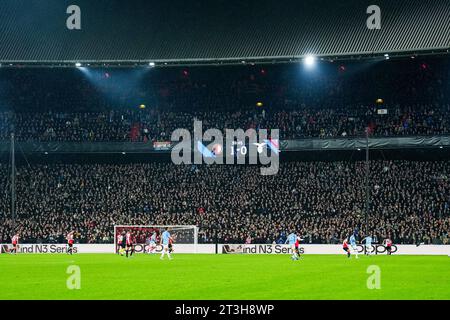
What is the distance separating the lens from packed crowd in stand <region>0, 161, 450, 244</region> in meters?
56.0

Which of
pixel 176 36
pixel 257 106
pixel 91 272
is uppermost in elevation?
pixel 176 36

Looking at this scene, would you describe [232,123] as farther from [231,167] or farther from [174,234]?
[174,234]

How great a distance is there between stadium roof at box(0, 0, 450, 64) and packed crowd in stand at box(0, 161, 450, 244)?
9.59 meters

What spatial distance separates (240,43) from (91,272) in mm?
32863

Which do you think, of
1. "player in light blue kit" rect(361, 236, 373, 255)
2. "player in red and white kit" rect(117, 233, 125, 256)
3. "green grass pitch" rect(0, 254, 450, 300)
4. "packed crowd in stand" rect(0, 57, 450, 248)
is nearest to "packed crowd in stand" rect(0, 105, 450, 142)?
"packed crowd in stand" rect(0, 57, 450, 248)

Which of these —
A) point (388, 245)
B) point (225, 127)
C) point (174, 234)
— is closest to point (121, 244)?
point (174, 234)

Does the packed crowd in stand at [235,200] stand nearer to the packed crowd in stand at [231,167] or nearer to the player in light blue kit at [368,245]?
the packed crowd in stand at [231,167]

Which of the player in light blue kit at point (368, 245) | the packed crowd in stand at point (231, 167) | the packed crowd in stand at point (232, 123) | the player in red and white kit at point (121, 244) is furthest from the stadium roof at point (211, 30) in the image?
the player in red and white kit at point (121, 244)

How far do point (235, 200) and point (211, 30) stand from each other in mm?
13876

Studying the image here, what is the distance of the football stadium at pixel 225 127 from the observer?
56.8 metres

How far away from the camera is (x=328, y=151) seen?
6588 centimetres
